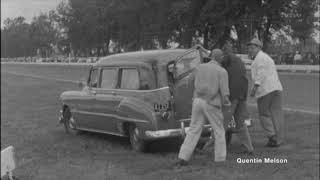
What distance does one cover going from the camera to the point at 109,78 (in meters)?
9.68

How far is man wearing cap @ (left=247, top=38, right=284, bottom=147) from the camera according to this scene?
8.69m

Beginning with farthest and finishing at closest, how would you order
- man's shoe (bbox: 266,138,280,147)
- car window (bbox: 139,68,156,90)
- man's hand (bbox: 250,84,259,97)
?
man's shoe (bbox: 266,138,280,147), man's hand (bbox: 250,84,259,97), car window (bbox: 139,68,156,90)

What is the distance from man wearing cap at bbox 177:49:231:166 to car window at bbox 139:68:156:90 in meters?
1.36

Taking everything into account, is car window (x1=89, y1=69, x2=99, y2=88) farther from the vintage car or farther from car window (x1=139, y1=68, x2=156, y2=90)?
car window (x1=139, y1=68, x2=156, y2=90)

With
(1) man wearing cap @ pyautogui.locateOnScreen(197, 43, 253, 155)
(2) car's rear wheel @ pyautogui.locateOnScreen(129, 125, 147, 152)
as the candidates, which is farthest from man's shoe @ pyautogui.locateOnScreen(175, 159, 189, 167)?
(2) car's rear wheel @ pyautogui.locateOnScreen(129, 125, 147, 152)

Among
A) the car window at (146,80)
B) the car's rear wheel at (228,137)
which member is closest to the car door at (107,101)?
the car window at (146,80)

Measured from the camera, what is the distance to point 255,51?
8734 millimetres

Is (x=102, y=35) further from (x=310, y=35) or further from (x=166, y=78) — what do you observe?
(x=310, y=35)

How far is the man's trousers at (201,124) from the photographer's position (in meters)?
Result: 7.19

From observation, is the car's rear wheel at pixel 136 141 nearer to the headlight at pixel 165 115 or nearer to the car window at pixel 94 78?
the headlight at pixel 165 115

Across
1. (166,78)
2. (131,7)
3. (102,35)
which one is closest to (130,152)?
(166,78)

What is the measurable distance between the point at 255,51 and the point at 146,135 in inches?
81.6

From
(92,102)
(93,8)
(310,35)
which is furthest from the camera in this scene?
(310,35)

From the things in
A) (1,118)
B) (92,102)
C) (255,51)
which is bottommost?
(1,118)
